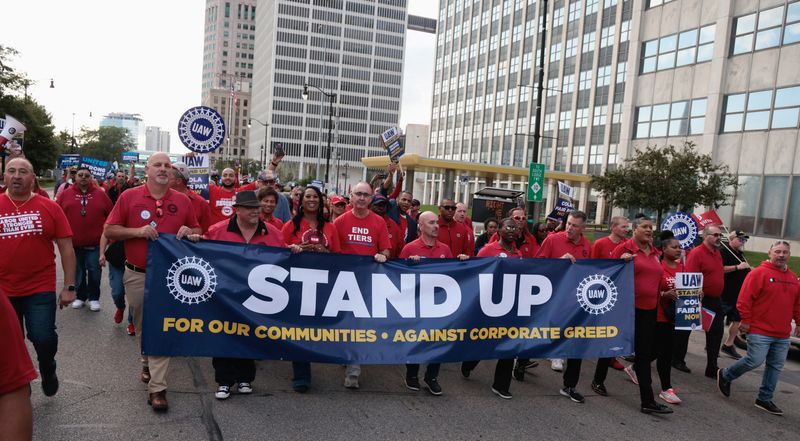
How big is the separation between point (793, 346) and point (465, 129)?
70.1 meters

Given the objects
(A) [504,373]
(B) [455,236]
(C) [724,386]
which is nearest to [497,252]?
(A) [504,373]

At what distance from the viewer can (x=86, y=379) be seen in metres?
5.16

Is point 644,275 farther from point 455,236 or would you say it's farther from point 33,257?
point 33,257

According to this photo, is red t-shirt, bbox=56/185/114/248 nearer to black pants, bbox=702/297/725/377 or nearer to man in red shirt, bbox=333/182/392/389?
man in red shirt, bbox=333/182/392/389

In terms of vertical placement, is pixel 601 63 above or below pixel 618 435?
above

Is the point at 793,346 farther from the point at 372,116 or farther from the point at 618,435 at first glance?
the point at 372,116

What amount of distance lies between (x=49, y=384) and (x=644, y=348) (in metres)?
5.49

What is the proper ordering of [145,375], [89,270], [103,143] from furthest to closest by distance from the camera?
[103,143] < [89,270] < [145,375]

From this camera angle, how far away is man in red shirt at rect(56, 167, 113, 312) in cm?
767

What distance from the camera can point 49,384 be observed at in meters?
4.58

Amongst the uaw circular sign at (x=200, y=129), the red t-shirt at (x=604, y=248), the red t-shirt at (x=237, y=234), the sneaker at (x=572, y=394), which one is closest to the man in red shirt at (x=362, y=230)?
the red t-shirt at (x=237, y=234)

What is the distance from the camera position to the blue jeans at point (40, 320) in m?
4.43

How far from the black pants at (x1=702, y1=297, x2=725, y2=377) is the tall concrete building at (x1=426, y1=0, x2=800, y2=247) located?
16351 millimetres

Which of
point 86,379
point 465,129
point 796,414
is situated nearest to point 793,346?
point 796,414
